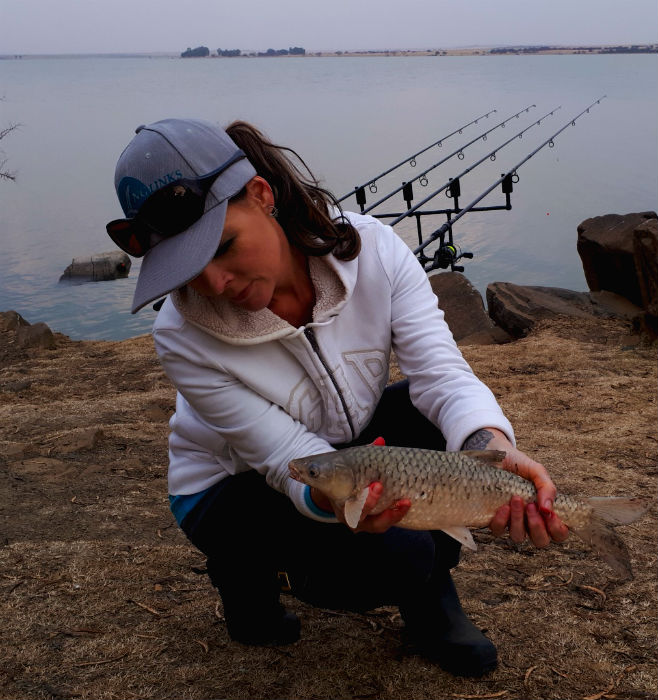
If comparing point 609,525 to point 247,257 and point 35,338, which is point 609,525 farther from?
point 35,338

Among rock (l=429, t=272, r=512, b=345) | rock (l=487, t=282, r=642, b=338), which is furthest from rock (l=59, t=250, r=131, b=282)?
rock (l=487, t=282, r=642, b=338)

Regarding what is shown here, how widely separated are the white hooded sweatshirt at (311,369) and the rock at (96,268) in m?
11.7

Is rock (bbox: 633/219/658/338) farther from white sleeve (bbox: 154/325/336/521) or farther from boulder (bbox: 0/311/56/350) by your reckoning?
boulder (bbox: 0/311/56/350)

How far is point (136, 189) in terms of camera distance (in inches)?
71.7

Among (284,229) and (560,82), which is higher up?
(284,229)

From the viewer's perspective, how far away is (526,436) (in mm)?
4215

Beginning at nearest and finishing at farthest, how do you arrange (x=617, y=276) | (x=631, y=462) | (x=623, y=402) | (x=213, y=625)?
(x=213, y=625) → (x=631, y=462) → (x=623, y=402) → (x=617, y=276)

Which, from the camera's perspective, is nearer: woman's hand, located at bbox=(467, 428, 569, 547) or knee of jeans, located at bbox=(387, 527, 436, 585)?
woman's hand, located at bbox=(467, 428, 569, 547)

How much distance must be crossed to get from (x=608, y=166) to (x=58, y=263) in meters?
10.9

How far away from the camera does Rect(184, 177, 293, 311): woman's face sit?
1.83 metres

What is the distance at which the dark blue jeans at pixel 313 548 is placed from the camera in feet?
6.73

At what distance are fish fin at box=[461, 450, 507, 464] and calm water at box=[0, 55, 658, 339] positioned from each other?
3.42 ft

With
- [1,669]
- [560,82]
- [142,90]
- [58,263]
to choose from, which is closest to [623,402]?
[1,669]

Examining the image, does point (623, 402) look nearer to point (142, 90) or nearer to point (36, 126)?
point (36, 126)
